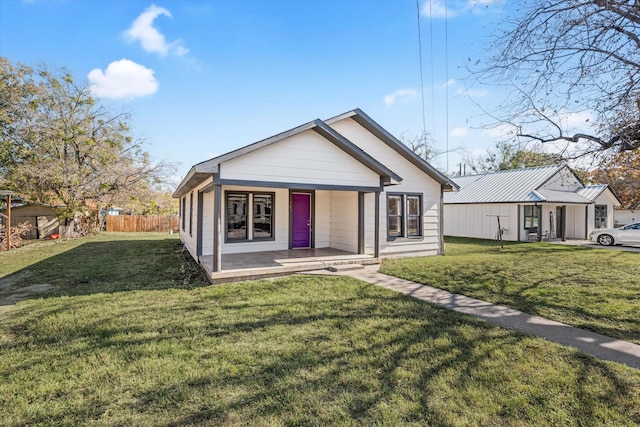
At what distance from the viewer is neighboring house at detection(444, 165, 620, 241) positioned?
17812 millimetres

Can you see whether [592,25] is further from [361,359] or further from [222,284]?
[222,284]

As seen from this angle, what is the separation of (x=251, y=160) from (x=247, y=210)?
10.9ft

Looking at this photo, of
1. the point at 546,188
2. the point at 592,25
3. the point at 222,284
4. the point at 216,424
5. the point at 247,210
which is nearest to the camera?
the point at 216,424

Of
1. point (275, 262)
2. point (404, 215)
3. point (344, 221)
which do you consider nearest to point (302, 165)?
point (275, 262)

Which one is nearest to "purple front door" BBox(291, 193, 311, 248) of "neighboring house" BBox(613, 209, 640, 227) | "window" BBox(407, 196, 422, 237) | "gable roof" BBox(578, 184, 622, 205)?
"window" BBox(407, 196, 422, 237)

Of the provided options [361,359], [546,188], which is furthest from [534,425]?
[546,188]

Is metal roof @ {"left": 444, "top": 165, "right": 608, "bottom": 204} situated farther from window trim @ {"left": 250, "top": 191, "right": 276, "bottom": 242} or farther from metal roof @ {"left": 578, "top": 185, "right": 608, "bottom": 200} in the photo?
window trim @ {"left": 250, "top": 191, "right": 276, "bottom": 242}

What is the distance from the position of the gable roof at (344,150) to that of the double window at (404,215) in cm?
133

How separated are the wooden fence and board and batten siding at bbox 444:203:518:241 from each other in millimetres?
20444

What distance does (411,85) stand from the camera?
12750 mm

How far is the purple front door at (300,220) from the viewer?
11446mm

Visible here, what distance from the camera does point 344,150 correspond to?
30.0 ft

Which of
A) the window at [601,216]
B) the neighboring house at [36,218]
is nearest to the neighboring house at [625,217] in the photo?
the window at [601,216]

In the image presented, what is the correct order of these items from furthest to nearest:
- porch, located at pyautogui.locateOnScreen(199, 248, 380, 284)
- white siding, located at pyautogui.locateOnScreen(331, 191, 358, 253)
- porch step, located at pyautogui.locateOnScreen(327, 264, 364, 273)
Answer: white siding, located at pyautogui.locateOnScreen(331, 191, 358, 253) < porch step, located at pyautogui.locateOnScreen(327, 264, 364, 273) < porch, located at pyautogui.locateOnScreen(199, 248, 380, 284)
